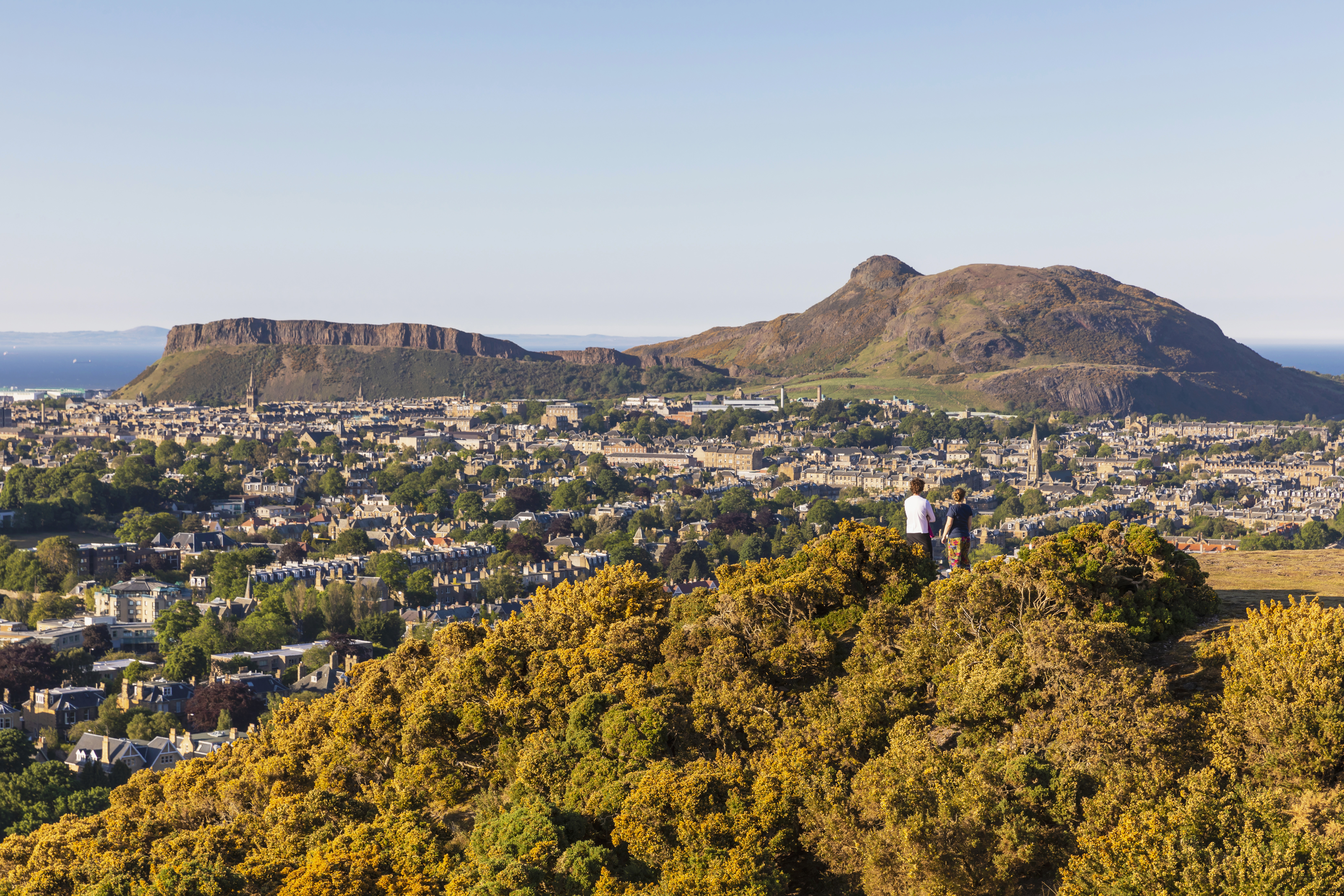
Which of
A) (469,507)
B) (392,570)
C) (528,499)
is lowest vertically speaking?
(392,570)

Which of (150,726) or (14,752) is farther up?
(14,752)

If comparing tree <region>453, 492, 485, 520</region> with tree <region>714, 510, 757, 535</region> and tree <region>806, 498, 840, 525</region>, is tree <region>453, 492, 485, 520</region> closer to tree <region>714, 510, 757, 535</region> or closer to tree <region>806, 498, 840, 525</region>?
tree <region>714, 510, 757, 535</region>

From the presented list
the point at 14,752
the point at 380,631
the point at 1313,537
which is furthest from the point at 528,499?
the point at 14,752

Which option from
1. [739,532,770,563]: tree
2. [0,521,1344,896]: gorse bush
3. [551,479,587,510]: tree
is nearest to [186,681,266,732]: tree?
[0,521,1344,896]: gorse bush

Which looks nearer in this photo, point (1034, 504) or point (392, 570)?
point (392, 570)

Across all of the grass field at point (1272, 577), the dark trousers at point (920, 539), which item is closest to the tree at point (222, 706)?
the dark trousers at point (920, 539)

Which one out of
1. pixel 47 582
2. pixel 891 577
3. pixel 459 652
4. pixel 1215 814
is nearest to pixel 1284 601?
pixel 891 577

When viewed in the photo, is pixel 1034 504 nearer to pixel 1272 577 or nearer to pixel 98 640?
pixel 98 640
